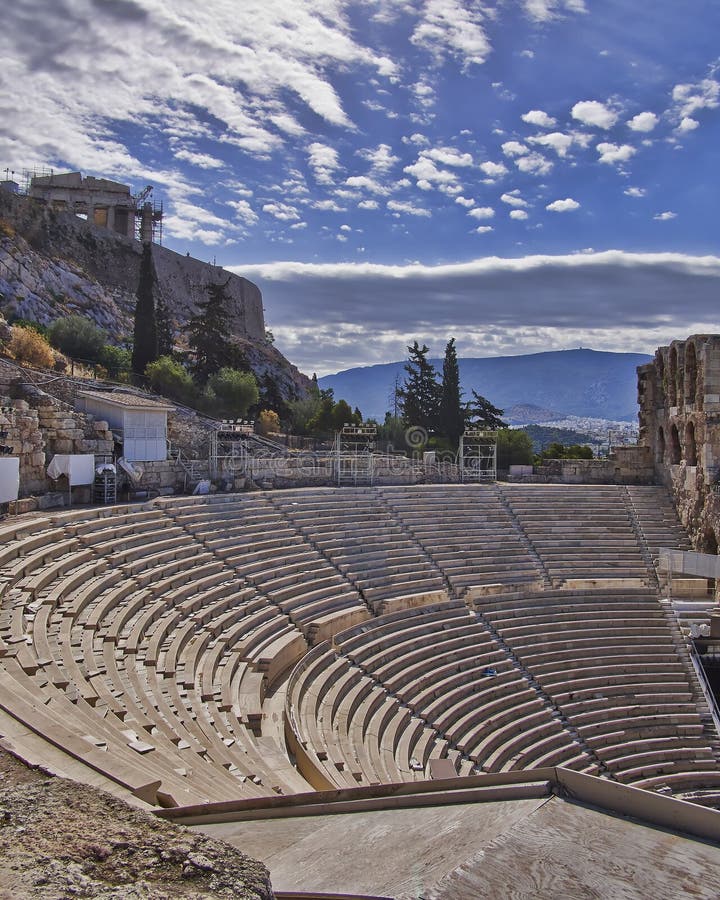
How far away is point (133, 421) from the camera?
2119 cm

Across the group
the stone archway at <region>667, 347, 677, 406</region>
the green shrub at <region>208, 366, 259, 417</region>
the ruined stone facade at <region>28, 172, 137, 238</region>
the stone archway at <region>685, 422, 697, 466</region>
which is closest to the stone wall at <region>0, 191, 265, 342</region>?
the ruined stone facade at <region>28, 172, 137, 238</region>

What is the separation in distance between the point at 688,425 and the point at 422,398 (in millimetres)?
19748

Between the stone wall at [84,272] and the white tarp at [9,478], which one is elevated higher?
the stone wall at [84,272]

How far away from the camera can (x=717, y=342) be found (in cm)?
2477

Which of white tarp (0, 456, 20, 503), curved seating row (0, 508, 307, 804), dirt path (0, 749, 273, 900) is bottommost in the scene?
curved seating row (0, 508, 307, 804)

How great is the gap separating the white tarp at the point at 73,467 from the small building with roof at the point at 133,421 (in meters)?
2.23

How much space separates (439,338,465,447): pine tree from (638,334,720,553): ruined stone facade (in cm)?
1265

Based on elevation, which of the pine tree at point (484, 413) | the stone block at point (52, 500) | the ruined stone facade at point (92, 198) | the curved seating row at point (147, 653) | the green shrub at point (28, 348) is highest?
the ruined stone facade at point (92, 198)

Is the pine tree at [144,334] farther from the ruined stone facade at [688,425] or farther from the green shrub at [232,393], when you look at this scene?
the ruined stone facade at [688,425]

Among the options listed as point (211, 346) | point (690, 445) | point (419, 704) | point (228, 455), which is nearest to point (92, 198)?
point (211, 346)

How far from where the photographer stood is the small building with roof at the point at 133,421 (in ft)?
69.1

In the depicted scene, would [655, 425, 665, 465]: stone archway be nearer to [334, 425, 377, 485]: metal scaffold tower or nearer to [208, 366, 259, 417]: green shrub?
[334, 425, 377, 485]: metal scaffold tower

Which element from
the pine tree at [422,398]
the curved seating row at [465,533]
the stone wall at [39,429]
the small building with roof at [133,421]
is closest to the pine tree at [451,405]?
the pine tree at [422,398]

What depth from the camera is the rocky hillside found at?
4025cm
